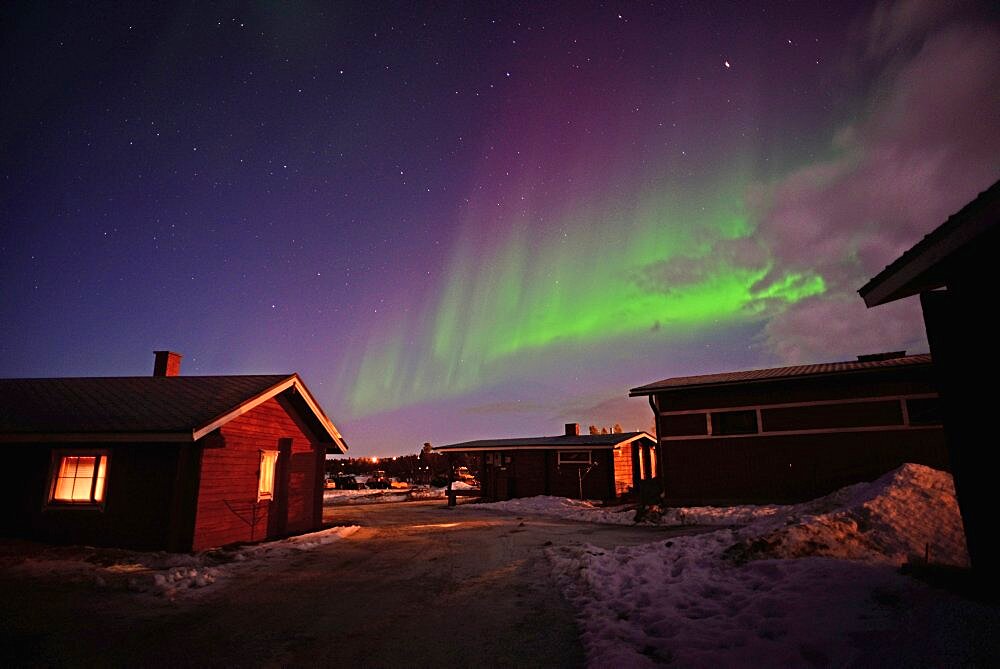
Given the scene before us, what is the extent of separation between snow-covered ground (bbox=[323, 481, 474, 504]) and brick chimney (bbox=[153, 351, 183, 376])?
16.3m

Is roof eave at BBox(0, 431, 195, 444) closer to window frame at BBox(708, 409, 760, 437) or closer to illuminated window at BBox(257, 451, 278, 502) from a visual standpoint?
illuminated window at BBox(257, 451, 278, 502)

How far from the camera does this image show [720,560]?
8164 mm

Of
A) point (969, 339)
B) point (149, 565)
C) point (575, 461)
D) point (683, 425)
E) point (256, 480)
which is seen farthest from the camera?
point (575, 461)

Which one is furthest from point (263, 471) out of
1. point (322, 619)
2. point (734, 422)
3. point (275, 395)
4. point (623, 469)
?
point (623, 469)

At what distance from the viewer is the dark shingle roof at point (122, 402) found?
42.4ft

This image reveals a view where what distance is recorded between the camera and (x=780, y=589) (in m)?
5.79

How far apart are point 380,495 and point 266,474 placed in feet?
76.8

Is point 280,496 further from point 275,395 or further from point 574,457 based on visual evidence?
point 574,457

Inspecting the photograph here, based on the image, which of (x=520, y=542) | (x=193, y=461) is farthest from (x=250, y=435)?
(x=520, y=542)

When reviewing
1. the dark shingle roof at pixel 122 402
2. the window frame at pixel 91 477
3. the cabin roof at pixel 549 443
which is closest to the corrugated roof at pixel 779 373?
the cabin roof at pixel 549 443

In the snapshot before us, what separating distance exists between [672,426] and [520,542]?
9643 millimetres

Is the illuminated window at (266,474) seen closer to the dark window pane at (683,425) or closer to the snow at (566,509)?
the snow at (566,509)

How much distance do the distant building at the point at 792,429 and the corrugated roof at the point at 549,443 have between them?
917 cm

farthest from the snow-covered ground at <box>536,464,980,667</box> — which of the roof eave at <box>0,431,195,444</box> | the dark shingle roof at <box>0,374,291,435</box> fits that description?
the dark shingle roof at <box>0,374,291,435</box>
